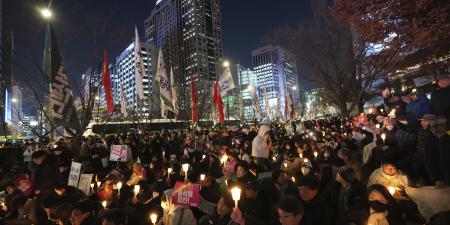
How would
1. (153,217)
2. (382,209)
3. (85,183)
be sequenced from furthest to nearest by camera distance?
(85,183) → (153,217) → (382,209)

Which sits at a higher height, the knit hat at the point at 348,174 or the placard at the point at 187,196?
the knit hat at the point at 348,174

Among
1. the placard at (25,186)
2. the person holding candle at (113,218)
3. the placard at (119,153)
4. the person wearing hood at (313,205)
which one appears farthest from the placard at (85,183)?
the person wearing hood at (313,205)

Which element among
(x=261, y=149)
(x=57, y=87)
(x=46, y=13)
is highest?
(x=46, y=13)

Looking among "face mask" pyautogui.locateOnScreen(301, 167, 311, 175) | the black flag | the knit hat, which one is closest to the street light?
the black flag

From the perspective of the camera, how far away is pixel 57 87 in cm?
1220

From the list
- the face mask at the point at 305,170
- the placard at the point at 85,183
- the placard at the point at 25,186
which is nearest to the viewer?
the face mask at the point at 305,170

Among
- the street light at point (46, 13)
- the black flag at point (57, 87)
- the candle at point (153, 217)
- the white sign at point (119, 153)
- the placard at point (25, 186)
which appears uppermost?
the street light at point (46, 13)

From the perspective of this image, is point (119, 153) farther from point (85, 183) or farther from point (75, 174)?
point (85, 183)

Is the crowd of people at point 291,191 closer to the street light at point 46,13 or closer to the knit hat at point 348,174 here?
the knit hat at point 348,174

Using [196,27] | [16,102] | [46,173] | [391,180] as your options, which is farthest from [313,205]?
[196,27]

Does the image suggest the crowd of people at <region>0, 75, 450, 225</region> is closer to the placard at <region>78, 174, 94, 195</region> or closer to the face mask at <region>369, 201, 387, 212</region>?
the face mask at <region>369, 201, 387, 212</region>

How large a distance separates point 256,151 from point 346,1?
506cm

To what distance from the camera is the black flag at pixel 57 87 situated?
470 inches

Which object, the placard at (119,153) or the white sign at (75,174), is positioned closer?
the white sign at (75,174)
